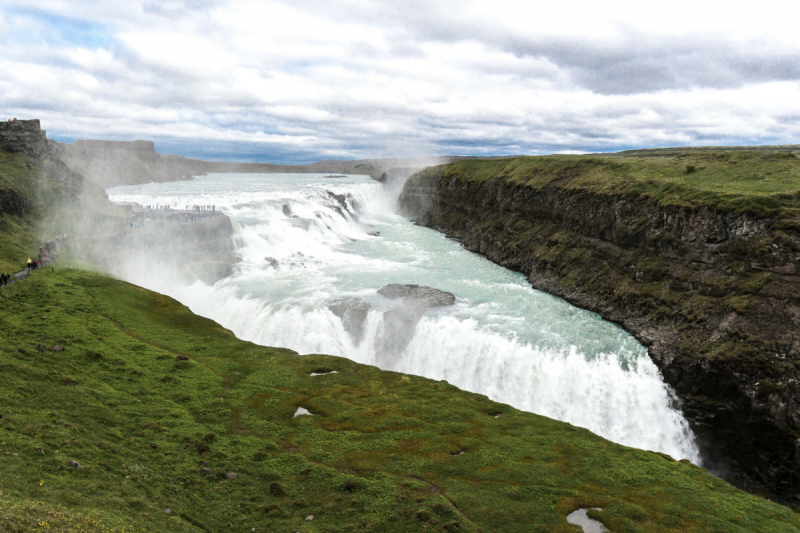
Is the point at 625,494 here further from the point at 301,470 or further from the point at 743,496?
the point at 301,470

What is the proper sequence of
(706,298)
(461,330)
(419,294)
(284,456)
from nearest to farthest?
(284,456), (706,298), (461,330), (419,294)

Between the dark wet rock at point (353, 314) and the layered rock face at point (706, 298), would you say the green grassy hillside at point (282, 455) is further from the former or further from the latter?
the layered rock face at point (706, 298)

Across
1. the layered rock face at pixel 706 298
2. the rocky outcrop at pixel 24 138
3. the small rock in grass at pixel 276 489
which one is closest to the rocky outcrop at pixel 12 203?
the rocky outcrop at pixel 24 138

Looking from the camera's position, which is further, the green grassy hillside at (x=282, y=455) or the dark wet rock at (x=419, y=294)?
the dark wet rock at (x=419, y=294)

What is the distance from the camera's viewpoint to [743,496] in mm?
18562

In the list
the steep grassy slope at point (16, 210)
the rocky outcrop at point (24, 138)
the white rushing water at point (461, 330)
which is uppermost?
the rocky outcrop at point (24, 138)

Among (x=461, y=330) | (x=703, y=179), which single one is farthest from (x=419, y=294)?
(x=703, y=179)

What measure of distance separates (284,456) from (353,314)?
1975 centimetres

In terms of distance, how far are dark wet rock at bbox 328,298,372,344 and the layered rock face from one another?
20331mm

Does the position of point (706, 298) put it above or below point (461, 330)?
above

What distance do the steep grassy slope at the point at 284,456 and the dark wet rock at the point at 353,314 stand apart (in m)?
8.35

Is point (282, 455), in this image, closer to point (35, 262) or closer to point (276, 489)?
point (276, 489)

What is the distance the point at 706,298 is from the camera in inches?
1362

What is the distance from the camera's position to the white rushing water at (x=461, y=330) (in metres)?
30.4
